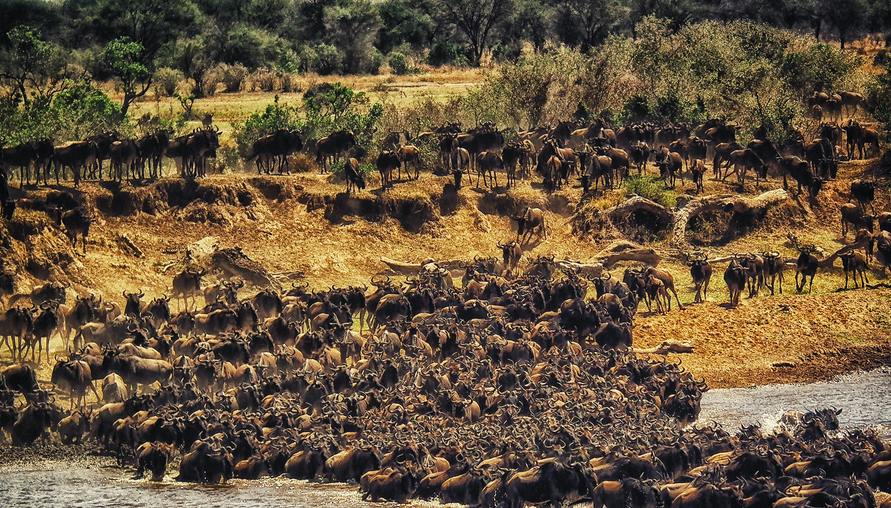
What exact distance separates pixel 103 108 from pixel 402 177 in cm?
1235

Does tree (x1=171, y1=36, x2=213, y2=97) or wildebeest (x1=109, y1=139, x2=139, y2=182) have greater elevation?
tree (x1=171, y1=36, x2=213, y2=97)

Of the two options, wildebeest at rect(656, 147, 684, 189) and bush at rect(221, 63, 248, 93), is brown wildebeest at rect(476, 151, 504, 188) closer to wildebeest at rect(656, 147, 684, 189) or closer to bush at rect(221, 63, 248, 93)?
wildebeest at rect(656, 147, 684, 189)

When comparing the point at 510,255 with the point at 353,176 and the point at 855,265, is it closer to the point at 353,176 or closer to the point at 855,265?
the point at 353,176

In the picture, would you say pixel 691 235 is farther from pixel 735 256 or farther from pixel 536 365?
pixel 536 365

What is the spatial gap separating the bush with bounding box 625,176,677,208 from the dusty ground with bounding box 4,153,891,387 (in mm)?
503

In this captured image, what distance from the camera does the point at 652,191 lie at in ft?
144

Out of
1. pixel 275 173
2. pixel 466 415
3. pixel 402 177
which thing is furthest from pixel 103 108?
pixel 466 415

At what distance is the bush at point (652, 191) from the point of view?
4381 centimetres

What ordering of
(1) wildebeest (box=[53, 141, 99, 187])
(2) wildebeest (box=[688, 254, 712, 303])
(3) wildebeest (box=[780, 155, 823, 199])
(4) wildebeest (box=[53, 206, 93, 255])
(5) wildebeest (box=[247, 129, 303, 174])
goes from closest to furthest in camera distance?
(4) wildebeest (box=[53, 206, 93, 255]) < (2) wildebeest (box=[688, 254, 712, 303]) < (1) wildebeest (box=[53, 141, 99, 187]) < (5) wildebeest (box=[247, 129, 303, 174]) < (3) wildebeest (box=[780, 155, 823, 199])

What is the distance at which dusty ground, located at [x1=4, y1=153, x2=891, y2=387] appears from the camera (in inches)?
1400

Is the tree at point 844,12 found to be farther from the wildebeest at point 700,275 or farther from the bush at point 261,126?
the wildebeest at point 700,275

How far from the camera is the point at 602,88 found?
2240 inches

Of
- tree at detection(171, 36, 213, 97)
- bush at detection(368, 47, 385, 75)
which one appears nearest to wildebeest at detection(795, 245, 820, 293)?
tree at detection(171, 36, 213, 97)

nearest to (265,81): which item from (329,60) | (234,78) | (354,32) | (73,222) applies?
(234,78)
